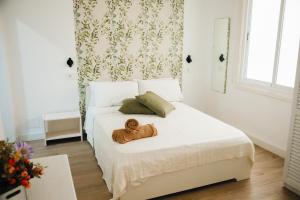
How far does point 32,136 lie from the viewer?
3.70 m

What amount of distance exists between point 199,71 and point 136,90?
1.41 m

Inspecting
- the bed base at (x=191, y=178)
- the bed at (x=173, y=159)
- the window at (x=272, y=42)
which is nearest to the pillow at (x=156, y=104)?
the bed at (x=173, y=159)

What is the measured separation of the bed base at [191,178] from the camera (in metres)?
2.28

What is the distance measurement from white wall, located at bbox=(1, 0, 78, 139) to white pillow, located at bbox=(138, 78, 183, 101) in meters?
1.04

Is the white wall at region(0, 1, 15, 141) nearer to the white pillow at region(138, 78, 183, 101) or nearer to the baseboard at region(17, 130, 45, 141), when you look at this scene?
the baseboard at region(17, 130, 45, 141)

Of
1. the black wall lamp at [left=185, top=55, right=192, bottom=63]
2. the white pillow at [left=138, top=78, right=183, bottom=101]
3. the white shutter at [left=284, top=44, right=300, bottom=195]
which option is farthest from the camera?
the black wall lamp at [left=185, top=55, right=192, bottom=63]

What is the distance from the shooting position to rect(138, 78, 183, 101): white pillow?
12.6 ft

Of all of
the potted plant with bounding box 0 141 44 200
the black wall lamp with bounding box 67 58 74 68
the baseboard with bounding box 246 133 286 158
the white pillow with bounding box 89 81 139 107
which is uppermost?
the black wall lamp with bounding box 67 58 74 68

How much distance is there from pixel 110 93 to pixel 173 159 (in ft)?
5.41

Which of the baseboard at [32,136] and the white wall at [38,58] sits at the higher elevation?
the white wall at [38,58]

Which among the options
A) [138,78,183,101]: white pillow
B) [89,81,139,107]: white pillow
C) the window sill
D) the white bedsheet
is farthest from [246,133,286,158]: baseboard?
[89,81,139,107]: white pillow

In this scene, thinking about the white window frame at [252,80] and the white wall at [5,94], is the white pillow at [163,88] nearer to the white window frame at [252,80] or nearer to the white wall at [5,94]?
the white window frame at [252,80]

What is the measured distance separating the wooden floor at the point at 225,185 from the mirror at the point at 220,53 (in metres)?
1.42

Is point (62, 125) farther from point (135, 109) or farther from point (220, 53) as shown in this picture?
point (220, 53)
